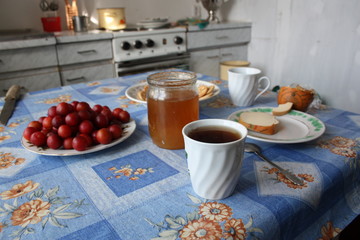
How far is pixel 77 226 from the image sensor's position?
441 mm

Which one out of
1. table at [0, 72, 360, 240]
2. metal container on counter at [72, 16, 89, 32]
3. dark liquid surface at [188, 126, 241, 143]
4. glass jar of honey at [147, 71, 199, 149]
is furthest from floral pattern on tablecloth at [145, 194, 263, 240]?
metal container on counter at [72, 16, 89, 32]

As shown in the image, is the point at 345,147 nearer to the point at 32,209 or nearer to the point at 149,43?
the point at 32,209

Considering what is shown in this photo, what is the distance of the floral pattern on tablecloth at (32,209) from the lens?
1.46ft

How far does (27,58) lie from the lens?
203 centimetres

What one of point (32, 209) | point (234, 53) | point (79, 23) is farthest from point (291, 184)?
point (234, 53)

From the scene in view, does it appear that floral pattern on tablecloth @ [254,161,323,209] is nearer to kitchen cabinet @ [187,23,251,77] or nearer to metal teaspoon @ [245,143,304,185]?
metal teaspoon @ [245,143,304,185]

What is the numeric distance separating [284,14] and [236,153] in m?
2.55

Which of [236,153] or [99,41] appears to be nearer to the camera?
[236,153]

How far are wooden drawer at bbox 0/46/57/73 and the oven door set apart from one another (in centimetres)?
52

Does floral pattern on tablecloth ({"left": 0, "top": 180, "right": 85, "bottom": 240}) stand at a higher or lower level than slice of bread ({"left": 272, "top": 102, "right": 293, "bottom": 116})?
lower

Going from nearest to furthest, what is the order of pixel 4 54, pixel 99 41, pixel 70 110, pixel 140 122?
pixel 70 110 → pixel 140 122 → pixel 4 54 → pixel 99 41

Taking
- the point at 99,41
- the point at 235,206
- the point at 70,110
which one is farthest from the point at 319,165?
the point at 99,41

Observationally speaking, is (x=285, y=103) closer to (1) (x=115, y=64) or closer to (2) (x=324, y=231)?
(2) (x=324, y=231)

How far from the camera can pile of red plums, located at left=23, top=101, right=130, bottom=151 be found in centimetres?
64
